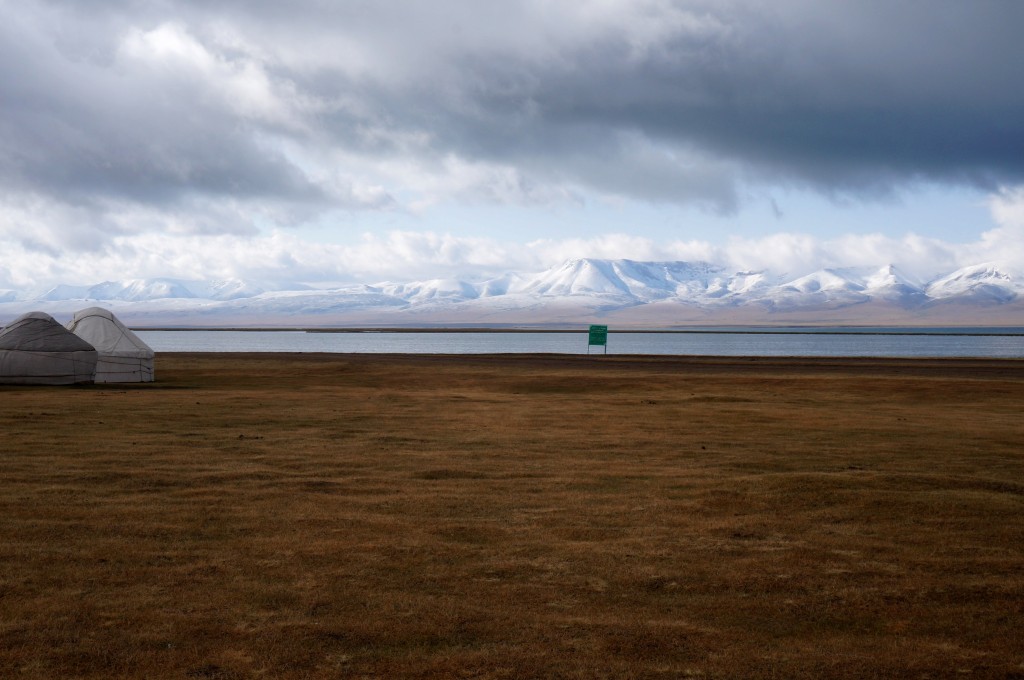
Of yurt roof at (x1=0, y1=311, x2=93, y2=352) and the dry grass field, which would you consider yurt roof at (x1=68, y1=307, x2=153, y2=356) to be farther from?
the dry grass field

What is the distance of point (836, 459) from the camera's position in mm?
15508

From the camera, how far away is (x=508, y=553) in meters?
9.02

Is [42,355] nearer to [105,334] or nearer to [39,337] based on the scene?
[39,337]

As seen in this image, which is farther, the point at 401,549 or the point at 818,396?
the point at 818,396

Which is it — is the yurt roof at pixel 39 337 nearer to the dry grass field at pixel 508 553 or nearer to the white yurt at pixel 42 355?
the white yurt at pixel 42 355

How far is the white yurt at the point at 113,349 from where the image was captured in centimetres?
3944

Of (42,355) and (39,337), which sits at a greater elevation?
(39,337)

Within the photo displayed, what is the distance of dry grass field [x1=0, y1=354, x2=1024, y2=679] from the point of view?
6348mm

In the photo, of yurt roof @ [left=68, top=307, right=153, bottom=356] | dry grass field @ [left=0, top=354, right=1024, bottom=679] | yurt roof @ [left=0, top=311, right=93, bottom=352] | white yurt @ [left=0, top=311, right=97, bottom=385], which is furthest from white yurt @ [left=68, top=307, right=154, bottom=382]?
dry grass field @ [left=0, top=354, right=1024, bottom=679]

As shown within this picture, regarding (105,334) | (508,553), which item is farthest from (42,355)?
(508,553)

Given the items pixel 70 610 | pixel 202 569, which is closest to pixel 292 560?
pixel 202 569

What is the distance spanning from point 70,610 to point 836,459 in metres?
12.5

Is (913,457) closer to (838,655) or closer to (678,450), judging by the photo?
(678,450)

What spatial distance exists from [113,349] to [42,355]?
134 inches
